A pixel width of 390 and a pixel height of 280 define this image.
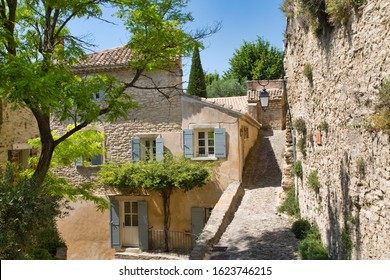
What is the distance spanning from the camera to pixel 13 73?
4.28m

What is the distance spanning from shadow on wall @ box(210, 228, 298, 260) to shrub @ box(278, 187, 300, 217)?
3.60 ft

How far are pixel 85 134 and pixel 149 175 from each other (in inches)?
107

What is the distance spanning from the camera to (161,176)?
9.51 meters

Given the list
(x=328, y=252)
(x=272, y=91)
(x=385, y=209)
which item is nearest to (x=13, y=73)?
(x=385, y=209)

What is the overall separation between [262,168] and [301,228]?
507 centimetres

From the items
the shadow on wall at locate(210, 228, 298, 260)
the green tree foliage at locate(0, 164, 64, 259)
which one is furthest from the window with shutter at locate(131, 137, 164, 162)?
the green tree foliage at locate(0, 164, 64, 259)

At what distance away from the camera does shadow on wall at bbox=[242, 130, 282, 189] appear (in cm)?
1050

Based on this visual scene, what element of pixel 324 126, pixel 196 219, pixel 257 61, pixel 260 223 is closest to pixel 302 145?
pixel 260 223

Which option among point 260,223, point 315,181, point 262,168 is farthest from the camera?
point 262,168

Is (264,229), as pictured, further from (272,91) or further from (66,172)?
(272,91)

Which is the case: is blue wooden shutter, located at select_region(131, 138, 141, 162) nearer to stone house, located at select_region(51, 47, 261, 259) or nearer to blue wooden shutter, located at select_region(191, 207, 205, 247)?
stone house, located at select_region(51, 47, 261, 259)

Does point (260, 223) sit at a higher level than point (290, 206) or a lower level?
lower

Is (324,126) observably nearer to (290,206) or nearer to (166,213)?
(290,206)

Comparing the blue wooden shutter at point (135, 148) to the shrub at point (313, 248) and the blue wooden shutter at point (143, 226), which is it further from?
the shrub at point (313, 248)
